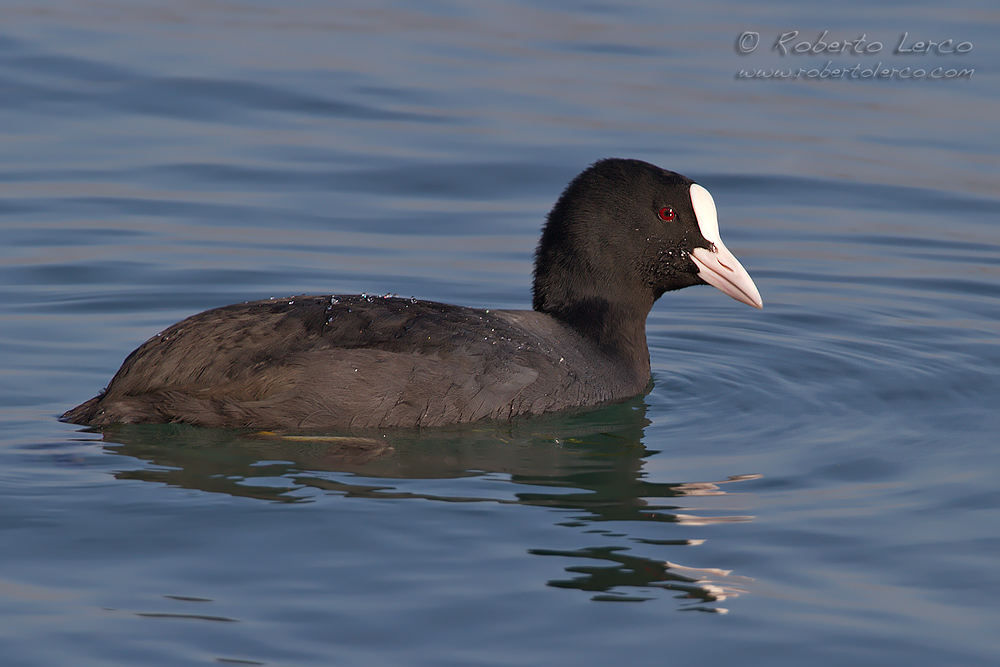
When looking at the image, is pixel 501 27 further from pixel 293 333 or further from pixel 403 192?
pixel 293 333

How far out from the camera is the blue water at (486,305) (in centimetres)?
440

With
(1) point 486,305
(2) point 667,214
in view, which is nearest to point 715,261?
(2) point 667,214

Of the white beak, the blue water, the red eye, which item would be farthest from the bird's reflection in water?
the red eye

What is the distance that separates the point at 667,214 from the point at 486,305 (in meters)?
1.87

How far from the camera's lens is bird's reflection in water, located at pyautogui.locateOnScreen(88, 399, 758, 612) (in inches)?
205

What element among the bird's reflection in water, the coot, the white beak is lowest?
the bird's reflection in water

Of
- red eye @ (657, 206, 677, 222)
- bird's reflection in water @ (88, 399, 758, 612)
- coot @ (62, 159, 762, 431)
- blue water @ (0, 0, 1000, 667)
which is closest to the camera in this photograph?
blue water @ (0, 0, 1000, 667)

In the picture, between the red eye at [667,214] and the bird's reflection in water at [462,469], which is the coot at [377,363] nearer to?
the bird's reflection in water at [462,469]

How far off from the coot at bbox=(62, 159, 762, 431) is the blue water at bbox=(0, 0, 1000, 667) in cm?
13

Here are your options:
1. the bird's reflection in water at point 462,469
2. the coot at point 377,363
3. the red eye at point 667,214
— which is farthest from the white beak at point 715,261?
the bird's reflection in water at point 462,469

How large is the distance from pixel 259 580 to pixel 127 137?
7820 millimetres

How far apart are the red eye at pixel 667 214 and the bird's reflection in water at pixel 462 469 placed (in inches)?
47.9

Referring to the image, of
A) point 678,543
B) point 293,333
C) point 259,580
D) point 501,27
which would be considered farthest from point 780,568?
point 501,27

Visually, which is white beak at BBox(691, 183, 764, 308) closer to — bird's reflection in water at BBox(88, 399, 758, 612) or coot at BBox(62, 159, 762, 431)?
coot at BBox(62, 159, 762, 431)
